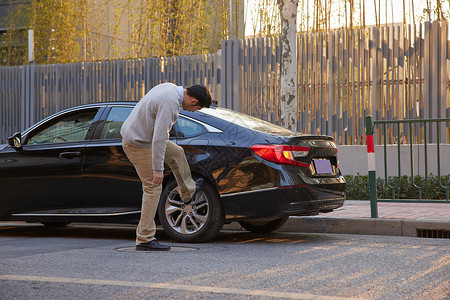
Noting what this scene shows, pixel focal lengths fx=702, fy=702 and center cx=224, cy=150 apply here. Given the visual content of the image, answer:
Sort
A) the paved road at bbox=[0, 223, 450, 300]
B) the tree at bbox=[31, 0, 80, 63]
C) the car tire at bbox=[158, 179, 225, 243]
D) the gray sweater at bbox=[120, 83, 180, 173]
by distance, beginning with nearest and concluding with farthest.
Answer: the paved road at bbox=[0, 223, 450, 300] < the gray sweater at bbox=[120, 83, 180, 173] < the car tire at bbox=[158, 179, 225, 243] < the tree at bbox=[31, 0, 80, 63]

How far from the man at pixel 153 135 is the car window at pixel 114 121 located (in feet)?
3.51

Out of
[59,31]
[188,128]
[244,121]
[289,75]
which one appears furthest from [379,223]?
[59,31]

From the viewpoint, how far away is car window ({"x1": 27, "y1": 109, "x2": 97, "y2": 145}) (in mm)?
7902

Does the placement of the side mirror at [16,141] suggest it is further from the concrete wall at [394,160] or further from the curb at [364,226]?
the concrete wall at [394,160]

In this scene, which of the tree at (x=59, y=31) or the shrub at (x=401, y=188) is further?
the tree at (x=59, y=31)

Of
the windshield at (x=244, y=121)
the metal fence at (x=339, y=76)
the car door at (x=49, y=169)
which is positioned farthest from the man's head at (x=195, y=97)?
the metal fence at (x=339, y=76)

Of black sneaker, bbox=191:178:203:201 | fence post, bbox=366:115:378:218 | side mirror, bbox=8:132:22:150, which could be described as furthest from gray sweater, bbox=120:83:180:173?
fence post, bbox=366:115:378:218

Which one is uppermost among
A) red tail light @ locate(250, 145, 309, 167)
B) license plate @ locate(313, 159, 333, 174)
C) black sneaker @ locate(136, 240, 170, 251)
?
red tail light @ locate(250, 145, 309, 167)

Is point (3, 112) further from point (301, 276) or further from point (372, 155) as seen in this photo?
point (301, 276)

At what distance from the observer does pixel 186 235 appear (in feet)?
23.3

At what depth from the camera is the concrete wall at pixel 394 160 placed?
10.9 m

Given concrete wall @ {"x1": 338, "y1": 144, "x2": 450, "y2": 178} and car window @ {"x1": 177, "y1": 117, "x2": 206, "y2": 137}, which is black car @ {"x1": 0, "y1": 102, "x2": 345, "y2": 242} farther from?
concrete wall @ {"x1": 338, "y1": 144, "x2": 450, "y2": 178}

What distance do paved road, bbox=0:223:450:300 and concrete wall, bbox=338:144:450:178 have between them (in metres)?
3.52

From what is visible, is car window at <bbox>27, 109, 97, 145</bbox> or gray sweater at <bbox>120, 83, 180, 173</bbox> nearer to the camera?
gray sweater at <bbox>120, 83, 180, 173</bbox>
